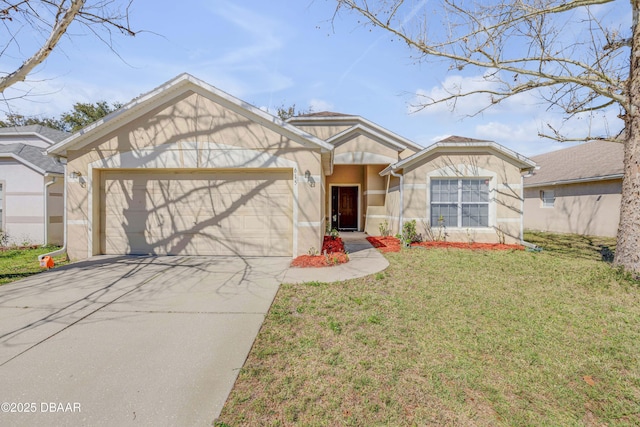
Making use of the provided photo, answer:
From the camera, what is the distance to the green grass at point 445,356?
99.3 inches

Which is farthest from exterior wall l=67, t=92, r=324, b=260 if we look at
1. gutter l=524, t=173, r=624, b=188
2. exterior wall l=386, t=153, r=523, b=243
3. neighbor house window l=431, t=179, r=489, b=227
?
gutter l=524, t=173, r=624, b=188

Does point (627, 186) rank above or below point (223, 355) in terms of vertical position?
above

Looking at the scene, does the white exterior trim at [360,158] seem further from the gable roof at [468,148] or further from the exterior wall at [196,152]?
the exterior wall at [196,152]

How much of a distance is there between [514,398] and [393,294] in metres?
2.81

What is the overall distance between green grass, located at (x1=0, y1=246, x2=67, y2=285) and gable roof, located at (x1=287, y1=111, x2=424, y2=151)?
11089mm

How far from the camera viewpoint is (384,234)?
13352 mm

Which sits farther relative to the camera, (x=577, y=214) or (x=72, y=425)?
(x=577, y=214)

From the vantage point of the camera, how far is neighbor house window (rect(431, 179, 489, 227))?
10984 mm

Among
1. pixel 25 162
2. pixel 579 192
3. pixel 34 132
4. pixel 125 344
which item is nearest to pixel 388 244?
pixel 125 344

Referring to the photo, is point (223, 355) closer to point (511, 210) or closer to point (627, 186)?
point (627, 186)

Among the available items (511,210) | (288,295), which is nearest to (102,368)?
(288,295)

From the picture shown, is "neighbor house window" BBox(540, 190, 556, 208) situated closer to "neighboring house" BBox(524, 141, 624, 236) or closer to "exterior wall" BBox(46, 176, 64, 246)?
"neighboring house" BBox(524, 141, 624, 236)

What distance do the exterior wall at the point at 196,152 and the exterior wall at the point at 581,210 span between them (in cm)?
1541

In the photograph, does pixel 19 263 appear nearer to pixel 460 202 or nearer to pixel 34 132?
pixel 34 132
